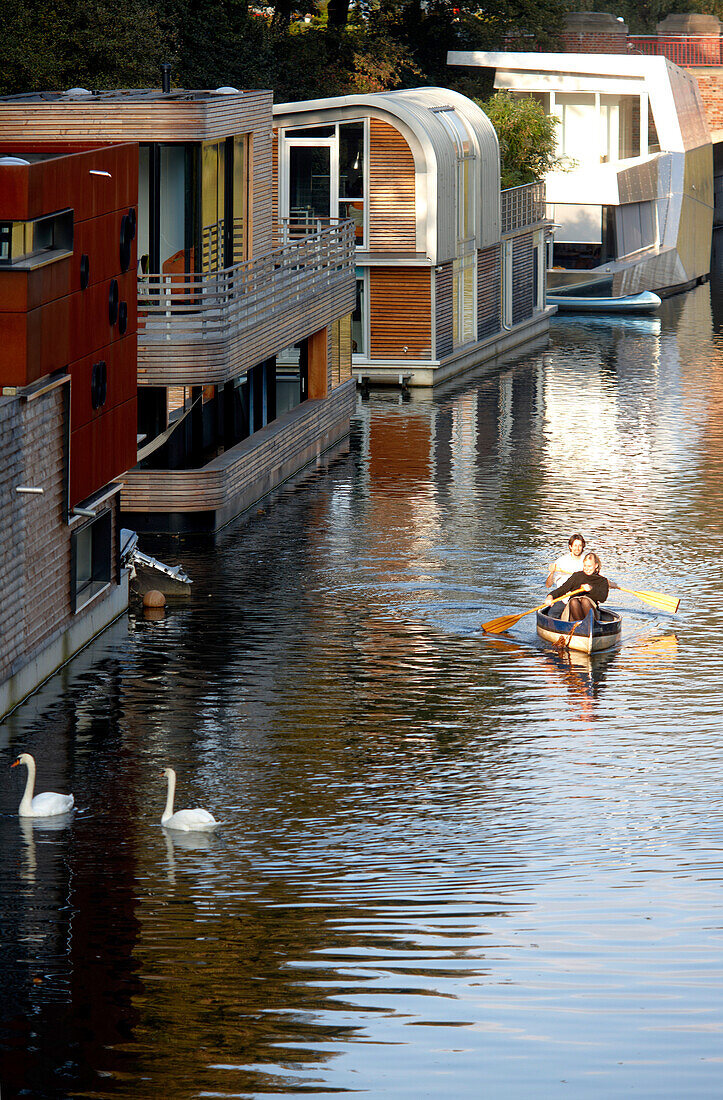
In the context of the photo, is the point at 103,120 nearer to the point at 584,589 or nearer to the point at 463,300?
the point at 584,589

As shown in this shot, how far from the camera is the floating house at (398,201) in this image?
42.9m

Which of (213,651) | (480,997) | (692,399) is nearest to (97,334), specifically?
(213,651)

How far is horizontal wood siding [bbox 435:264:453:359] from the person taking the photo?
4459 centimetres

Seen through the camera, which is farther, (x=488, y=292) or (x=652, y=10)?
(x=652, y=10)

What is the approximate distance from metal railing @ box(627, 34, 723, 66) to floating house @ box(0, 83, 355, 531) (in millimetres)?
46620

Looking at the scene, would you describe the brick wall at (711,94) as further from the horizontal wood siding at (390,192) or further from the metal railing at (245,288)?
the metal railing at (245,288)

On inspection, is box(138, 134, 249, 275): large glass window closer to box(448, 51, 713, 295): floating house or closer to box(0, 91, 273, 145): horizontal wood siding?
box(0, 91, 273, 145): horizontal wood siding

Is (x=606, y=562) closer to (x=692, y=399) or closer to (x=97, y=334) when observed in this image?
(x=97, y=334)

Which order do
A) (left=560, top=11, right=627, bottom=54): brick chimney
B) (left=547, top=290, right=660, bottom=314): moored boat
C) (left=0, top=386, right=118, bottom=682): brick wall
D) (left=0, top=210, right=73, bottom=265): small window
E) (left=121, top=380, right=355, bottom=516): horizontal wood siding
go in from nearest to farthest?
(left=0, top=386, right=118, bottom=682): brick wall
(left=0, top=210, right=73, bottom=265): small window
(left=121, top=380, right=355, bottom=516): horizontal wood siding
(left=547, top=290, right=660, bottom=314): moored boat
(left=560, top=11, right=627, bottom=54): brick chimney

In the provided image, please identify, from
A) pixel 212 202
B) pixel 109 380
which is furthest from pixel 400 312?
pixel 109 380

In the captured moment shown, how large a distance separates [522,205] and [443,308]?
951 cm

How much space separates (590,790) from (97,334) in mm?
8929

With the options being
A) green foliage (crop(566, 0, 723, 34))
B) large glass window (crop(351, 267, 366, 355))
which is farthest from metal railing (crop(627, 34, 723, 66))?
large glass window (crop(351, 267, 366, 355))

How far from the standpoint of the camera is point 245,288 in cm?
3017
